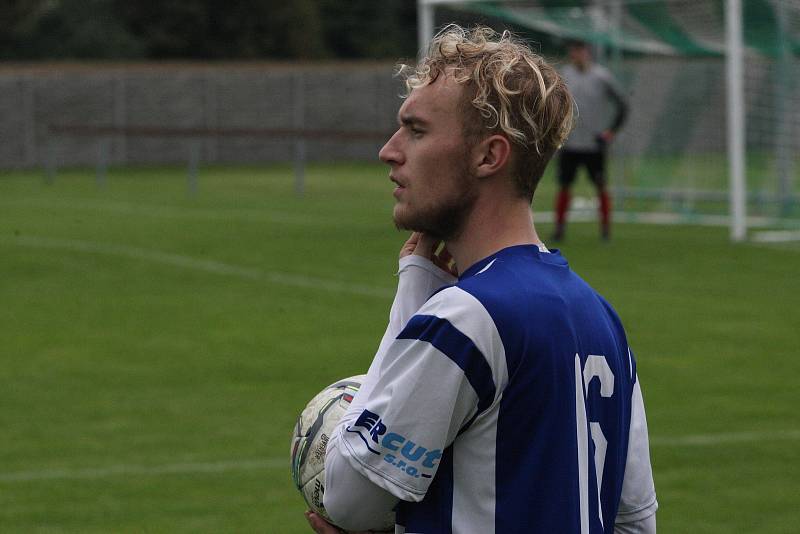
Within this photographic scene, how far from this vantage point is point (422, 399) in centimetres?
241

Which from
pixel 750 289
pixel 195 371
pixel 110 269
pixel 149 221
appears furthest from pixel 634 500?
pixel 149 221

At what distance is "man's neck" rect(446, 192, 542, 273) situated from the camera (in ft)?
8.36

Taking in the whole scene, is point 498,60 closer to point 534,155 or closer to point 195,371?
point 534,155

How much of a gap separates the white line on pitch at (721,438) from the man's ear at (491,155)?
16.4ft

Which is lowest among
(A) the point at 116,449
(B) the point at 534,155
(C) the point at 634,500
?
(A) the point at 116,449

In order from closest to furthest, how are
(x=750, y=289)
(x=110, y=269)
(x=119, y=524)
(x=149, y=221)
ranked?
(x=119, y=524), (x=750, y=289), (x=110, y=269), (x=149, y=221)

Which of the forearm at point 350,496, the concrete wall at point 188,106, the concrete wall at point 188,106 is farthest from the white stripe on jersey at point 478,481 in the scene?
the concrete wall at point 188,106

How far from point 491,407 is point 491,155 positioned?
15.7 inches

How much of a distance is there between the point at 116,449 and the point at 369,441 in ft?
16.2

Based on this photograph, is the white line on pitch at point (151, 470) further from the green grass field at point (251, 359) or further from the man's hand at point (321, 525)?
the man's hand at point (321, 525)

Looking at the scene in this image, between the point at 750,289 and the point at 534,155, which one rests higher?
the point at 534,155

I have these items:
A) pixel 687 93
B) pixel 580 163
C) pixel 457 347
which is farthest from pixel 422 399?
pixel 687 93

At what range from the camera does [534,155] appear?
2.52 metres

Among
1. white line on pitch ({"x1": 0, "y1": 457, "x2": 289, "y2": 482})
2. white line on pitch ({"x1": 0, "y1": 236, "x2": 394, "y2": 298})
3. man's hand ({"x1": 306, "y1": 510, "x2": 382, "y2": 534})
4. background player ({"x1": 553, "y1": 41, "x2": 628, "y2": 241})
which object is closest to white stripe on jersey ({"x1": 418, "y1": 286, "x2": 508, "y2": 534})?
man's hand ({"x1": 306, "y1": 510, "x2": 382, "y2": 534})
